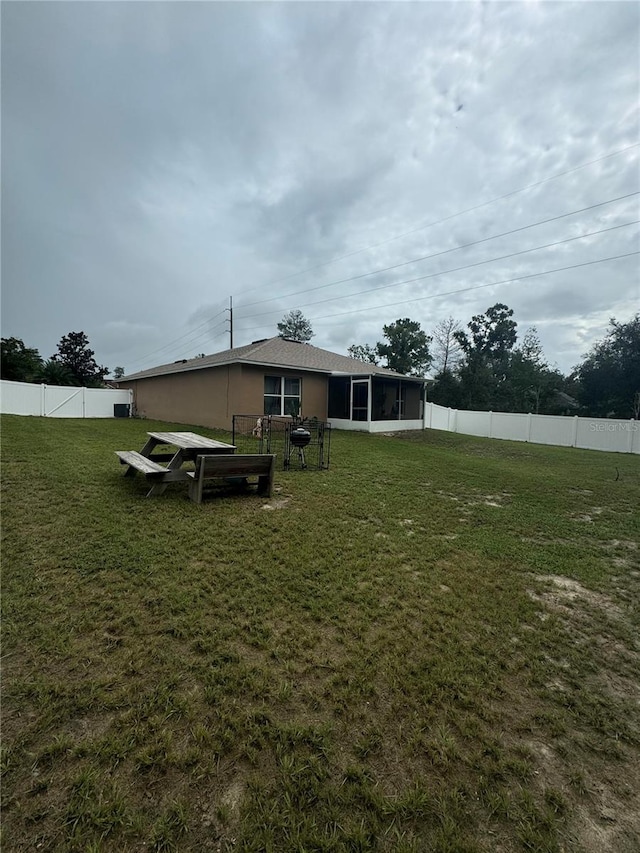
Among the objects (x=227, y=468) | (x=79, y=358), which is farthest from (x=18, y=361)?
(x=227, y=468)

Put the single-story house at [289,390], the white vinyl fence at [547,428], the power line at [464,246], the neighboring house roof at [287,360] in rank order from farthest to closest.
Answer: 1. the white vinyl fence at [547,428]
2. the power line at [464,246]
3. the neighboring house roof at [287,360]
4. the single-story house at [289,390]

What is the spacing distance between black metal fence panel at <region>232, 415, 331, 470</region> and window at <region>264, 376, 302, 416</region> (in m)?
0.54

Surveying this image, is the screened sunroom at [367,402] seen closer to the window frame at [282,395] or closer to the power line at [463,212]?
the window frame at [282,395]

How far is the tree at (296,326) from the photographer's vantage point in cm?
3709

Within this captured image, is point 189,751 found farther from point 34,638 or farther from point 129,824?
point 34,638

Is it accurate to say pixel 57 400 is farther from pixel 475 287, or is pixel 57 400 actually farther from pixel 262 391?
pixel 475 287

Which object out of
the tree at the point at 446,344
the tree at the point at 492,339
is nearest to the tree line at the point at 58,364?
the tree at the point at 446,344

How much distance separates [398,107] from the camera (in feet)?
38.1

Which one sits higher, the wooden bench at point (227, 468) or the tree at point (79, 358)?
the tree at point (79, 358)

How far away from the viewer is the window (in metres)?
13.7

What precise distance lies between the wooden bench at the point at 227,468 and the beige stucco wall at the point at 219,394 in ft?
27.6

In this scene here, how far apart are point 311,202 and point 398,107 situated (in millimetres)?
5389

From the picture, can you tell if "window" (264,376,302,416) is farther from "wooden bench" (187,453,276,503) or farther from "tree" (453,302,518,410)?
"tree" (453,302,518,410)

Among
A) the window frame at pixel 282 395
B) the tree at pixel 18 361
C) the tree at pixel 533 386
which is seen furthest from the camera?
the tree at pixel 533 386
